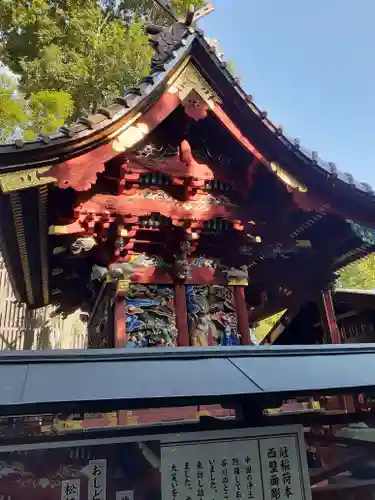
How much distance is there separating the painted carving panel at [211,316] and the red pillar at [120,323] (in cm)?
83

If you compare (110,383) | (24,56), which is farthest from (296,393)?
(24,56)

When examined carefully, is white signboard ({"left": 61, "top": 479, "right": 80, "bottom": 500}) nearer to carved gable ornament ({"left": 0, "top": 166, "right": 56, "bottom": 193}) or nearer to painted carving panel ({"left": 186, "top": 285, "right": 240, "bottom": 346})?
carved gable ornament ({"left": 0, "top": 166, "right": 56, "bottom": 193})

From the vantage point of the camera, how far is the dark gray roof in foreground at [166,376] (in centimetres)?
165

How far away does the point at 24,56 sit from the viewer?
50.0ft

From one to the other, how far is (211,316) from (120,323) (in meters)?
1.18

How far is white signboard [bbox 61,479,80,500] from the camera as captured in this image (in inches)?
71.9

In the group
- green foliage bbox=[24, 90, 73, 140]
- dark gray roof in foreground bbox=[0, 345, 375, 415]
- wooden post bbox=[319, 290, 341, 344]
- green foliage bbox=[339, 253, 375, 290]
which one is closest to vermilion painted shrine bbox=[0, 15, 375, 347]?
wooden post bbox=[319, 290, 341, 344]

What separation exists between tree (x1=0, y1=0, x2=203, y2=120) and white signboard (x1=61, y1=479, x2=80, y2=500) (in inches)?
554

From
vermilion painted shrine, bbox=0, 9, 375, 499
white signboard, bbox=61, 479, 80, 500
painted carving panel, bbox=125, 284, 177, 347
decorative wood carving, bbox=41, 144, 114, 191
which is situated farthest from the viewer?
painted carving panel, bbox=125, 284, 177, 347

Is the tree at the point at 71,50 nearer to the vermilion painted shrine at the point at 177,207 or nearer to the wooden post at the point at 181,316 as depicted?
the vermilion painted shrine at the point at 177,207

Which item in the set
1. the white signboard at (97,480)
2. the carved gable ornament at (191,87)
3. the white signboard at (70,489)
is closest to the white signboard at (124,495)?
the white signboard at (97,480)

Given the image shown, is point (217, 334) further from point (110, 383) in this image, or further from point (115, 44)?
point (115, 44)

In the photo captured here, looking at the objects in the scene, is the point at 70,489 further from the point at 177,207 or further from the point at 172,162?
the point at 172,162

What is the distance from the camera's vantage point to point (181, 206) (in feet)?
16.3
